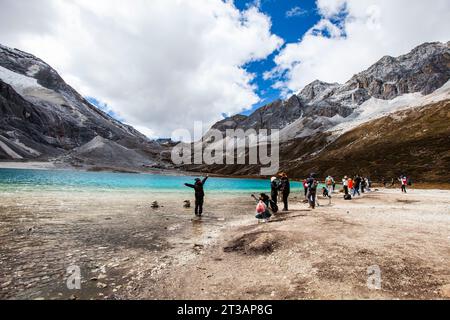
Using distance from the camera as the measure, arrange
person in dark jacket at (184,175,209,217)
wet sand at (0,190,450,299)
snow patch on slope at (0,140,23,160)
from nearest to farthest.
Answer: wet sand at (0,190,450,299) → person in dark jacket at (184,175,209,217) → snow patch on slope at (0,140,23,160)

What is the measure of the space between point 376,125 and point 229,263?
7845 inches

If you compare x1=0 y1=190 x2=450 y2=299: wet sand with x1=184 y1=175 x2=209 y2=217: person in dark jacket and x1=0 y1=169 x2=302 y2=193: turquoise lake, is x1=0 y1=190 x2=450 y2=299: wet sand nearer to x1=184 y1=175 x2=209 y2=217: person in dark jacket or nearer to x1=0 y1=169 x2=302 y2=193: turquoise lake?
x1=184 y1=175 x2=209 y2=217: person in dark jacket

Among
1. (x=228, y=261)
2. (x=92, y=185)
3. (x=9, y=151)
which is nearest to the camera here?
(x=228, y=261)

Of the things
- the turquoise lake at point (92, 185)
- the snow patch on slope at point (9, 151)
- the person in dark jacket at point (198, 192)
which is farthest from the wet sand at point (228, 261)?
the snow patch on slope at point (9, 151)

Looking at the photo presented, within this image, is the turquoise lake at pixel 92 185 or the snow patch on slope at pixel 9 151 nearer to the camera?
the turquoise lake at pixel 92 185

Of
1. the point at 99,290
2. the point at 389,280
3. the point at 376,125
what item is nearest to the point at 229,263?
the point at 99,290

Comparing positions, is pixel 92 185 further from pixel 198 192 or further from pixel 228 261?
pixel 228 261

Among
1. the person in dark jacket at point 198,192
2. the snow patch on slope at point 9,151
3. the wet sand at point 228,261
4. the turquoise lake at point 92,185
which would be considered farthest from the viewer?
the snow patch on slope at point 9,151

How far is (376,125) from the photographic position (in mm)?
180875

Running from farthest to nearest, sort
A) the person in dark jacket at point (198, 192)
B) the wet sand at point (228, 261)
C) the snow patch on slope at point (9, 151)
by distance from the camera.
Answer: the snow patch on slope at point (9, 151) → the person in dark jacket at point (198, 192) → the wet sand at point (228, 261)

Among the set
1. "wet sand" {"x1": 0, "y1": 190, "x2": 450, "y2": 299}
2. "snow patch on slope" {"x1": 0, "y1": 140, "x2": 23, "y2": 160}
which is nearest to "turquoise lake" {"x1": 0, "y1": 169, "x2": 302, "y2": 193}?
"wet sand" {"x1": 0, "y1": 190, "x2": 450, "y2": 299}

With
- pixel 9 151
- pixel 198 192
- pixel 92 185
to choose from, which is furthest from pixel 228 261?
pixel 9 151

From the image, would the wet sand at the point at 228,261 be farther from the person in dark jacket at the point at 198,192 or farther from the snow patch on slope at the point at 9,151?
the snow patch on slope at the point at 9,151
